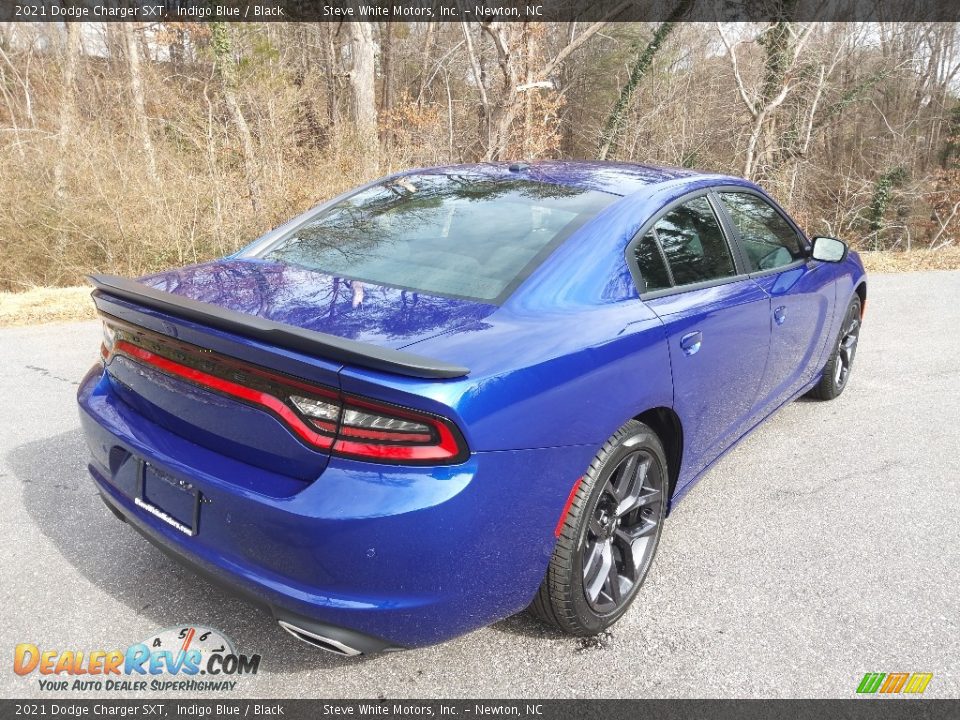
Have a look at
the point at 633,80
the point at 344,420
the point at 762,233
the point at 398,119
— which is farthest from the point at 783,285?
the point at 633,80

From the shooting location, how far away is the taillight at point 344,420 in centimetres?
170

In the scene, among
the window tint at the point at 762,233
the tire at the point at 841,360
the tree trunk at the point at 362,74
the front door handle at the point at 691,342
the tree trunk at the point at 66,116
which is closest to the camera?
the front door handle at the point at 691,342

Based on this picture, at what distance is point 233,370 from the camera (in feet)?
6.06

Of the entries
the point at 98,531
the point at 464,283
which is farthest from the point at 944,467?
the point at 98,531

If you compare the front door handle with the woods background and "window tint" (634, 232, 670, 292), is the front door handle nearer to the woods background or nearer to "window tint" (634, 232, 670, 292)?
"window tint" (634, 232, 670, 292)

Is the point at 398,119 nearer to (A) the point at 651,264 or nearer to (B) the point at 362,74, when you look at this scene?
(B) the point at 362,74

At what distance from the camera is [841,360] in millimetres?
4859

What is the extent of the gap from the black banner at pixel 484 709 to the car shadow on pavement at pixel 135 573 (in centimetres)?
17

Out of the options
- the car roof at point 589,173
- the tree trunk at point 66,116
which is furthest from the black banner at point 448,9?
the car roof at point 589,173

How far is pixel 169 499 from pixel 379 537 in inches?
28.7

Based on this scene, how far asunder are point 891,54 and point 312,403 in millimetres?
29551

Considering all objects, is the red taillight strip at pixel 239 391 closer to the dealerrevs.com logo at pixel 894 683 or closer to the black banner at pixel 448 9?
the dealerrevs.com logo at pixel 894 683

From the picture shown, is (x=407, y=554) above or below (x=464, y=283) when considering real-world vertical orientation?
below

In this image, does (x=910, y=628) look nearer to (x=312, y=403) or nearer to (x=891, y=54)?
(x=312, y=403)
